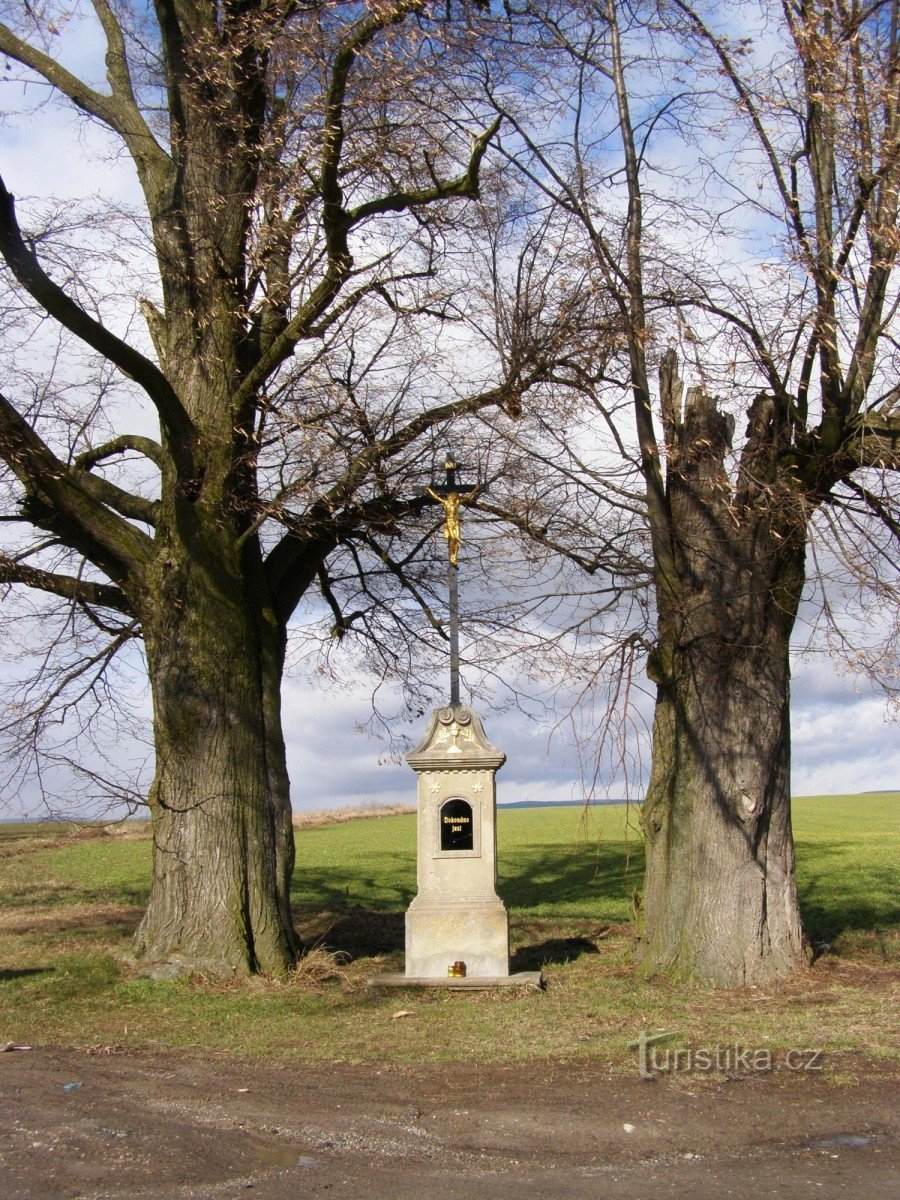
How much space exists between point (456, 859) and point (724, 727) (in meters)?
3.01

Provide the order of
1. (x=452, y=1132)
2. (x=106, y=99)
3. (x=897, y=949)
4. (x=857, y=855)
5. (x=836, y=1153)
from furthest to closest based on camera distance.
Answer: (x=857, y=855), (x=106, y=99), (x=897, y=949), (x=452, y=1132), (x=836, y=1153)

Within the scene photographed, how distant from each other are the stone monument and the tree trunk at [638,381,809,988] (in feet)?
5.25

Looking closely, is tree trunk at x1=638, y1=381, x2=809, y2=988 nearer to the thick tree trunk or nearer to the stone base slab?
the thick tree trunk

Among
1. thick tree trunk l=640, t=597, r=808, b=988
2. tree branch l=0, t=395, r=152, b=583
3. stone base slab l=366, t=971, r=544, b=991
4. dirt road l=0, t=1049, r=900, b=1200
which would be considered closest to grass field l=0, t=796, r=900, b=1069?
stone base slab l=366, t=971, r=544, b=991

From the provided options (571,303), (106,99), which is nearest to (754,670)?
(571,303)

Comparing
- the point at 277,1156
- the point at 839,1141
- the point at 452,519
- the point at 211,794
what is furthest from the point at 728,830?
the point at 277,1156

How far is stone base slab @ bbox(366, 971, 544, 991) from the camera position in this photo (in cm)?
1088

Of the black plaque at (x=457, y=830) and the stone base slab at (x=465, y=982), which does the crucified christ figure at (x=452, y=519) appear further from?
the stone base slab at (x=465, y=982)

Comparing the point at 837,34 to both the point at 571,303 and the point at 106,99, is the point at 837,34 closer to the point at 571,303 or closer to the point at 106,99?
the point at 571,303

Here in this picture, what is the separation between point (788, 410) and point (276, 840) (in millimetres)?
6880

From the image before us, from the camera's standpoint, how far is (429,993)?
10.9 meters

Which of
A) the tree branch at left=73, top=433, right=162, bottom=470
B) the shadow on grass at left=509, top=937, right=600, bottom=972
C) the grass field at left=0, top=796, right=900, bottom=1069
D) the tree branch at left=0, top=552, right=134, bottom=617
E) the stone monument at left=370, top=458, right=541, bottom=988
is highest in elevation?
the tree branch at left=73, top=433, right=162, bottom=470

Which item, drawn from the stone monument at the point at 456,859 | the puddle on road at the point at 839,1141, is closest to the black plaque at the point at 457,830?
the stone monument at the point at 456,859

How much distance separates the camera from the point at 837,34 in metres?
10.5
